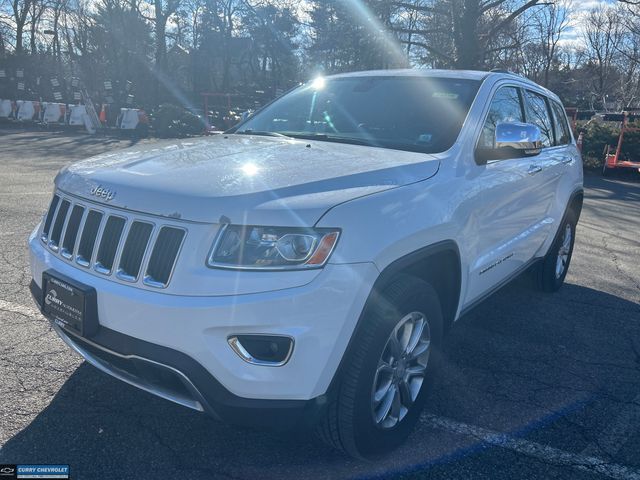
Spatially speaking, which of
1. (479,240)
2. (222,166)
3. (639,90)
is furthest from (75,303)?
(639,90)

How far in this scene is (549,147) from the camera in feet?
16.3

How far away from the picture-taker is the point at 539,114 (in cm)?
496

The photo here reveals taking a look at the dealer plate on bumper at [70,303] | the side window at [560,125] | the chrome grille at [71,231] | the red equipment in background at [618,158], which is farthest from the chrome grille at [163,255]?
the red equipment in background at [618,158]

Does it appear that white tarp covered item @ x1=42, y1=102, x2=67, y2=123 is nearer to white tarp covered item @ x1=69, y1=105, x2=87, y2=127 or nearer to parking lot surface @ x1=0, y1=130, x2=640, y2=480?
white tarp covered item @ x1=69, y1=105, x2=87, y2=127

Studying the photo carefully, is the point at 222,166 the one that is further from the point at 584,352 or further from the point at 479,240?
the point at 584,352

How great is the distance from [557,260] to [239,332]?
162 inches

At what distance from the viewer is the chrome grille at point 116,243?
2.36 meters

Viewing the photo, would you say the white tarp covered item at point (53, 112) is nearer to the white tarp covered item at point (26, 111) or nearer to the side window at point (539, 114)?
the white tarp covered item at point (26, 111)

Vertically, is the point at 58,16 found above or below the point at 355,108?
above

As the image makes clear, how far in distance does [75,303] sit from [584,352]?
3468 millimetres

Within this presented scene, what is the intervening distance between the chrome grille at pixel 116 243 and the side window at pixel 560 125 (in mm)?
4109

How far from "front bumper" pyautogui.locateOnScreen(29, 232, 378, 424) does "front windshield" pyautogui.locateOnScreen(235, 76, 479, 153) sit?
136 centimetres

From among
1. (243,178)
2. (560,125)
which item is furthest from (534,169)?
(243,178)

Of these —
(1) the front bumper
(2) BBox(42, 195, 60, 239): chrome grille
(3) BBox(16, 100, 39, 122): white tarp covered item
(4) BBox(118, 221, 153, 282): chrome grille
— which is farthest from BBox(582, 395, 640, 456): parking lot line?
(3) BBox(16, 100, 39, 122): white tarp covered item
